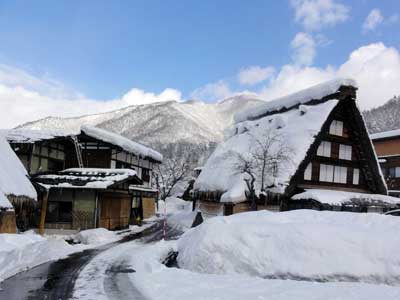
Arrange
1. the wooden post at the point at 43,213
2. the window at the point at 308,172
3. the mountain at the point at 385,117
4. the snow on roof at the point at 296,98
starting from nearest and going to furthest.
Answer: the wooden post at the point at 43,213 → the window at the point at 308,172 → the snow on roof at the point at 296,98 → the mountain at the point at 385,117

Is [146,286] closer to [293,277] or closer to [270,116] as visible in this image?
[293,277]

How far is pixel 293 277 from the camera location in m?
10.5

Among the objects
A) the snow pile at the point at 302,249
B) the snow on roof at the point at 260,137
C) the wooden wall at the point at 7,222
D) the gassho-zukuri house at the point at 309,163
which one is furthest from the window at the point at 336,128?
the wooden wall at the point at 7,222

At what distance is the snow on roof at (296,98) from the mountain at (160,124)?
240 ft

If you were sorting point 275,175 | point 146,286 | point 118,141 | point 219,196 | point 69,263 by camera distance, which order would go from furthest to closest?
point 118,141
point 219,196
point 275,175
point 69,263
point 146,286

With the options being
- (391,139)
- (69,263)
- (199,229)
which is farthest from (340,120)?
(69,263)

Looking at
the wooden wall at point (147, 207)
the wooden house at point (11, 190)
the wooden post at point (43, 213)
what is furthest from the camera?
the wooden wall at point (147, 207)

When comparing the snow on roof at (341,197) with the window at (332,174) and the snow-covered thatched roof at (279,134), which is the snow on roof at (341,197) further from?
the snow-covered thatched roof at (279,134)

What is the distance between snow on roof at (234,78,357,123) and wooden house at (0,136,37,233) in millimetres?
21112

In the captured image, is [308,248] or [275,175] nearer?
[308,248]

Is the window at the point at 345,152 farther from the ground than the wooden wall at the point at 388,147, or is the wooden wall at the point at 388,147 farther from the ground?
the wooden wall at the point at 388,147

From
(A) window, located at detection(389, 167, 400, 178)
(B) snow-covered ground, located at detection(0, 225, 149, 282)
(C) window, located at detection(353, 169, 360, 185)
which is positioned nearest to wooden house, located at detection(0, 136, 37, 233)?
(B) snow-covered ground, located at detection(0, 225, 149, 282)

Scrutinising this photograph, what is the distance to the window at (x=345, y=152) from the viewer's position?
30212mm

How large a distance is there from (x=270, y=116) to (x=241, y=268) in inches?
938
